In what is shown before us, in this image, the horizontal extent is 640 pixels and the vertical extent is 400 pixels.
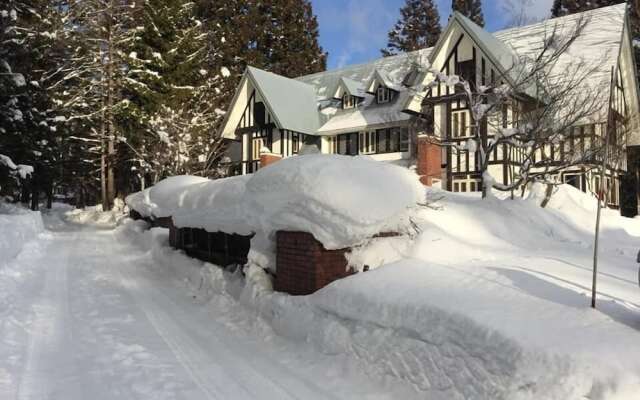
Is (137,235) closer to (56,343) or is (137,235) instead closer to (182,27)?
(56,343)

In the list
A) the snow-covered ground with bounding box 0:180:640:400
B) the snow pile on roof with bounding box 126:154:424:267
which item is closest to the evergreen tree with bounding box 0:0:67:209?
the snow-covered ground with bounding box 0:180:640:400

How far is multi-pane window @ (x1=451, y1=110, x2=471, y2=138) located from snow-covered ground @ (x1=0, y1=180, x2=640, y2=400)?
13.3 meters

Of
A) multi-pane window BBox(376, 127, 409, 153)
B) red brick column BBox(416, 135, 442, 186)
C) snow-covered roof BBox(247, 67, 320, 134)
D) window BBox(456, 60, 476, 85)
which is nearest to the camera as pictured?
window BBox(456, 60, 476, 85)

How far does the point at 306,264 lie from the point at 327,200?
819 millimetres

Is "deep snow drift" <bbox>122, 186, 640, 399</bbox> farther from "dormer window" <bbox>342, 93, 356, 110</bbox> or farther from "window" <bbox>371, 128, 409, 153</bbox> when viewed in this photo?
"dormer window" <bbox>342, 93, 356, 110</bbox>

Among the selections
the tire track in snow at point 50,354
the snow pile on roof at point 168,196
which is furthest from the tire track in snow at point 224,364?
the snow pile on roof at point 168,196

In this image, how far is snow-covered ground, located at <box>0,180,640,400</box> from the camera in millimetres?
3229

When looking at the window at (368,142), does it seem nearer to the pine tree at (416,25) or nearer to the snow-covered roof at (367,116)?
the snow-covered roof at (367,116)

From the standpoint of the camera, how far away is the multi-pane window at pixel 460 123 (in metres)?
20.5

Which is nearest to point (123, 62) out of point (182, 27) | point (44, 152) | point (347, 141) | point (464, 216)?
point (182, 27)

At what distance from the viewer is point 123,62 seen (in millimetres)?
27188

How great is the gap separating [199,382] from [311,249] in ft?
6.36

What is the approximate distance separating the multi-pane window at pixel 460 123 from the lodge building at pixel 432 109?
4 centimetres

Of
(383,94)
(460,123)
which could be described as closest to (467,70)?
(460,123)
